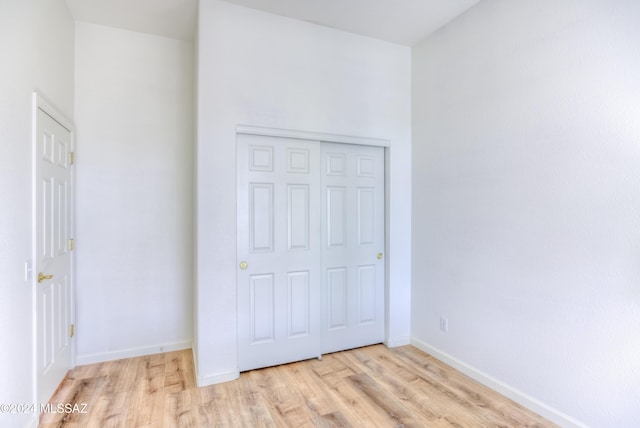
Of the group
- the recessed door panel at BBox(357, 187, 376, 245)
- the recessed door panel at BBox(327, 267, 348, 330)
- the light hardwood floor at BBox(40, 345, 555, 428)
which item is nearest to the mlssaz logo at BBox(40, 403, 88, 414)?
the light hardwood floor at BBox(40, 345, 555, 428)

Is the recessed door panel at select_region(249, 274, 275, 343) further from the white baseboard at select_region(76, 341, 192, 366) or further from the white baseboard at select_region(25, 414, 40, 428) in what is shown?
the white baseboard at select_region(25, 414, 40, 428)

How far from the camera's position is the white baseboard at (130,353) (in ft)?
9.48

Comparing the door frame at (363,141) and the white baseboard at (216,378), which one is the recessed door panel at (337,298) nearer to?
the door frame at (363,141)

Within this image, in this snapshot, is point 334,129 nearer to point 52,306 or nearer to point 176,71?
point 176,71

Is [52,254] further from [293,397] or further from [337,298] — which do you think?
[337,298]

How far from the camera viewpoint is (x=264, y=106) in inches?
108

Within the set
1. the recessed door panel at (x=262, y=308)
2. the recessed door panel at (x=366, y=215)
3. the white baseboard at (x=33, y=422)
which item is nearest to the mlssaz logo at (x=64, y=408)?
the white baseboard at (x=33, y=422)

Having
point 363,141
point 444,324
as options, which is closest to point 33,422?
point 444,324

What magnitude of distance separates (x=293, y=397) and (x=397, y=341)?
4.59 ft

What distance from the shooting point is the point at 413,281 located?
3.37 meters

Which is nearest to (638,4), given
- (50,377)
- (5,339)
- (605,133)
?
(605,133)

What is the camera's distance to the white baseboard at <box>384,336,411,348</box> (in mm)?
3281

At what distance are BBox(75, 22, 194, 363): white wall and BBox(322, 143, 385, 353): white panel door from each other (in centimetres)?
143

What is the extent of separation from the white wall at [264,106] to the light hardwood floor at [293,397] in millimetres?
287
